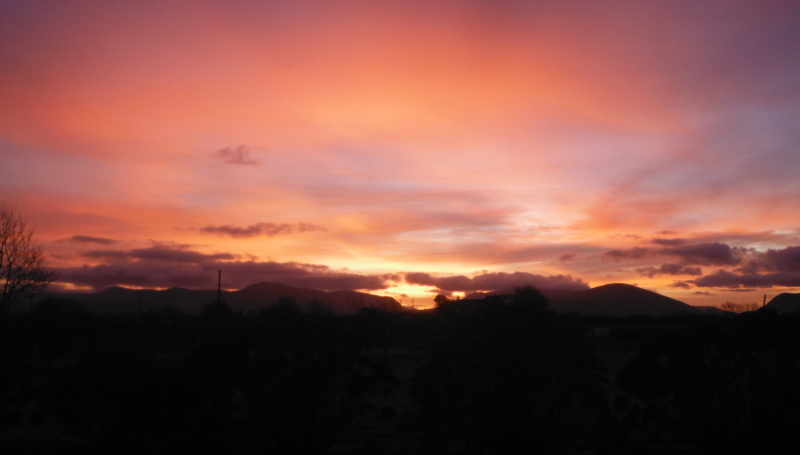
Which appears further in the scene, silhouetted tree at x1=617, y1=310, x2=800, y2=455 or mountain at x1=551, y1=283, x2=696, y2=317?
mountain at x1=551, y1=283, x2=696, y2=317

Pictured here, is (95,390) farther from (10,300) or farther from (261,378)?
(10,300)

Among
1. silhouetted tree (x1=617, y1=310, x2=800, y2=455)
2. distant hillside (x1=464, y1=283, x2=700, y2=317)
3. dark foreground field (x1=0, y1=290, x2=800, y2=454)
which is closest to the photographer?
silhouetted tree (x1=617, y1=310, x2=800, y2=455)

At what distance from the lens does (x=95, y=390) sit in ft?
34.7

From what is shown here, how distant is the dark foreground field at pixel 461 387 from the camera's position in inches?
368

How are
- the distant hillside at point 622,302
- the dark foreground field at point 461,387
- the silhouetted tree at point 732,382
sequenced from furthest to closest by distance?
the distant hillside at point 622,302 → the dark foreground field at point 461,387 → the silhouetted tree at point 732,382

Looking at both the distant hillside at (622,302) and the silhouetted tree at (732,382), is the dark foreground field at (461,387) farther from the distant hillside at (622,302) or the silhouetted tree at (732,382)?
the distant hillside at (622,302)

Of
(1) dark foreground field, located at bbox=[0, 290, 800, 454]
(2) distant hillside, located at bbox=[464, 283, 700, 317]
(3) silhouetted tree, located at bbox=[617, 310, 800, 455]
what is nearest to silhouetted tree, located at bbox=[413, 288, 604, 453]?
(1) dark foreground field, located at bbox=[0, 290, 800, 454]

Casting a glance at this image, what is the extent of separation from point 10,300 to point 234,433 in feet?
129

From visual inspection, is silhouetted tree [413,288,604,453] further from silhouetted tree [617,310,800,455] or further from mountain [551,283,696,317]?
mountain [551,283,696,317]

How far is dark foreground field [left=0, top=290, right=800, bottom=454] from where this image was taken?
934cm

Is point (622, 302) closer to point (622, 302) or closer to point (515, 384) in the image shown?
point (622, 302)

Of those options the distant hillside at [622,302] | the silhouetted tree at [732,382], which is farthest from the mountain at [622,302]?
the silhouetted tree at [732,382]

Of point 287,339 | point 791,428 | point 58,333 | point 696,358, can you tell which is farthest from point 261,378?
point 58,333

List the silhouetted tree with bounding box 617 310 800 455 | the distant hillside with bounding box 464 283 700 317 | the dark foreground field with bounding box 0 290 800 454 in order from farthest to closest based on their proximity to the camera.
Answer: the distant hillside with bounding box 464 283 700 317 → the dark foreground field with bounding box 0 290 800 454 → the silhouetted tree with bounding box 617 310 800 455
